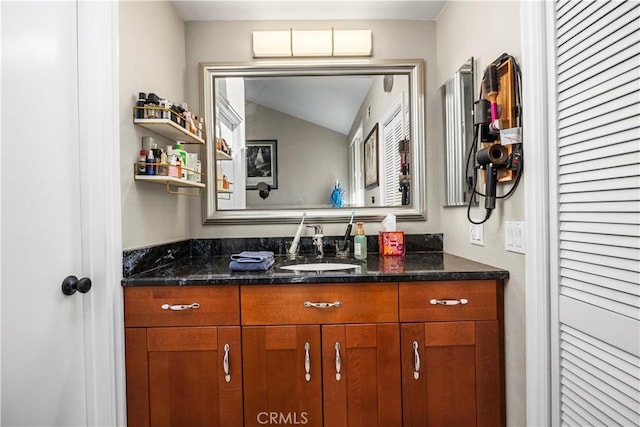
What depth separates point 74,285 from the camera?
4.12 ft

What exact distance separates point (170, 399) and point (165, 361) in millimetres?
149

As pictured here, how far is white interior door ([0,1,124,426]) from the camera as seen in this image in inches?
41.3

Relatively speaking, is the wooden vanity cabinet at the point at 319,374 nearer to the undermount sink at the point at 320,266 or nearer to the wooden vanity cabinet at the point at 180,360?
the wooden vanity cabinet at the point at 180,360

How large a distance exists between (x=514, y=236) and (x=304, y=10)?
1.59 meters

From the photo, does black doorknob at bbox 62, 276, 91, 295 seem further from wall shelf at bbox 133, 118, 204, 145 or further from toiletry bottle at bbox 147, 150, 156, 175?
wall shelf at bbox 133, 118, 204, 145

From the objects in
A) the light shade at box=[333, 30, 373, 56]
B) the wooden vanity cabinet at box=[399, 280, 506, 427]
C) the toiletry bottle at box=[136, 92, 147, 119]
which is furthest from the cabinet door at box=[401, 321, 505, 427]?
the light shade at box=[333, 30, 373, 56]

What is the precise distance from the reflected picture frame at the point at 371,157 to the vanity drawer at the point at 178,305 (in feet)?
3.44

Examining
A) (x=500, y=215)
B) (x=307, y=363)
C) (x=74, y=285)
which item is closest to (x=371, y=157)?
(x=500, y=215)

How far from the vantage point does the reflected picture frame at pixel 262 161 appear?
2098 millimetres

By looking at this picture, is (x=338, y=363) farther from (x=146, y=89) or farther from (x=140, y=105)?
(x=146, y=89)

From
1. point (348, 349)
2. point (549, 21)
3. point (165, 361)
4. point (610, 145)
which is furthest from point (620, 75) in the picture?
point (165, 361)

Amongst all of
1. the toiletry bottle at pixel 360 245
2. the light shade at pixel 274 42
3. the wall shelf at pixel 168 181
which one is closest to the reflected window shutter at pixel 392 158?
the toiletry bottle at pixel 360 245

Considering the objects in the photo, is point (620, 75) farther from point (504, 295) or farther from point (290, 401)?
point (290, 401)

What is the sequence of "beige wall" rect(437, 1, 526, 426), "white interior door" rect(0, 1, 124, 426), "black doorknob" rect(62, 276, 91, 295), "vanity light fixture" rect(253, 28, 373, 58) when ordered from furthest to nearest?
"vanity light fixture" rect(253, 28, 373, 58), "beige wall" rect(437, 1, 526, 426), "black doorknob" rect(62, 276, 91, 295), "white interior door" rect(0, 1, 124, 426)
